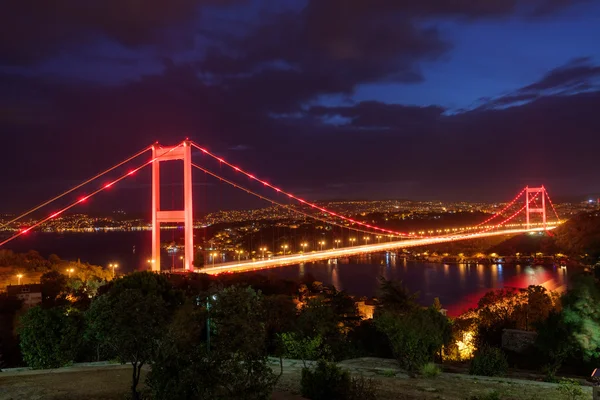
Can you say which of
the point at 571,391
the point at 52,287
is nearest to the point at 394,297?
the point at 571,391

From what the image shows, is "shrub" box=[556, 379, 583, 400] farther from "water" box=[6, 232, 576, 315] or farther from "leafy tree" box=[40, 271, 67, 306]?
"water" box=[6, 232, 576, 315]

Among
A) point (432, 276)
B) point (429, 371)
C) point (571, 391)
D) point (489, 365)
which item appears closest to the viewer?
point (571, 391)

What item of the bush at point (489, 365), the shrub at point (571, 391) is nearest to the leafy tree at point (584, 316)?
the bush at point (489, 365)

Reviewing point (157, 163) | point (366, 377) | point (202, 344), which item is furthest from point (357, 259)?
point (202, 344)

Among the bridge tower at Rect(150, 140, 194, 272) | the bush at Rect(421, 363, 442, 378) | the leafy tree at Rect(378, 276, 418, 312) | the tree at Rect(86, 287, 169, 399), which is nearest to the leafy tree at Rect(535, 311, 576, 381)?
the bush at Rect(421, 363, 442, 378)

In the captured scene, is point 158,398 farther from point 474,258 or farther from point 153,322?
point 474,258

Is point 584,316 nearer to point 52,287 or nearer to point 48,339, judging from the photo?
point 48,339

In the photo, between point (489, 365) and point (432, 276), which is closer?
point (489, 365)
